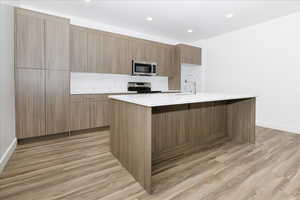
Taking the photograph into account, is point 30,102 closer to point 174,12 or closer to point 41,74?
point 41,74

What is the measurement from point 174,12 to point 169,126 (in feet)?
8.25

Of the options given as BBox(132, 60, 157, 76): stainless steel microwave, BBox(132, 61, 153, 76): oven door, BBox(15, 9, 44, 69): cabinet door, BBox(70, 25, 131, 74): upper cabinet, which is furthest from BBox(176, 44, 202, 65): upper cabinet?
BBox(15, 9, 44, 69): cabinet door

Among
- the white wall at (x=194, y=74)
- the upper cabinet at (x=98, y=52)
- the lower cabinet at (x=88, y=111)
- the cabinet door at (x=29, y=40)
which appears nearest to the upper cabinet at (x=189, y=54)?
the white wall at (x=194, y=74)

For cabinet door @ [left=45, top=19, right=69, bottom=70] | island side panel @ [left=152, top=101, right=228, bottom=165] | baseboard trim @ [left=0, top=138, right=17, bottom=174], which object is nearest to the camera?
baseboard trim @ [left=0, top=138, right=17, bottom=174]

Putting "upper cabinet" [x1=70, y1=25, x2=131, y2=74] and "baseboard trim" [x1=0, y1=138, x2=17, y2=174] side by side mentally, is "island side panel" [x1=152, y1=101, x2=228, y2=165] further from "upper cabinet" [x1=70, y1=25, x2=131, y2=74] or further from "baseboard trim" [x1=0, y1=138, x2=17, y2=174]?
"upper cabinet" [x1=70, y1=25, x2=131, y2=74]

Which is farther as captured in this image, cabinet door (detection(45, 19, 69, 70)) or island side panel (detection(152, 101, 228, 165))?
cabinet door (detection(45, 19, 69, 70))

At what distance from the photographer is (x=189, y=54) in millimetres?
A: 4910

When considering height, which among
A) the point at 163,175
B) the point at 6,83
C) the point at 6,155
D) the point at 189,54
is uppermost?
the point at 189,54

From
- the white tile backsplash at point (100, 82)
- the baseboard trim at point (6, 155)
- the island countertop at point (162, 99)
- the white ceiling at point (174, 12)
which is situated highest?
the white ceiling at point (174, 12)

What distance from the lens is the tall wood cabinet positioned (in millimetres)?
2541

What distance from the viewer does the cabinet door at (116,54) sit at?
3637 millimetres

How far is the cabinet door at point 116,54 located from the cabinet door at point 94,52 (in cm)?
12

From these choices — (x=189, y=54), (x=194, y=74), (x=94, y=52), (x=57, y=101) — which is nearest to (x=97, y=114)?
(x=57, y=101)

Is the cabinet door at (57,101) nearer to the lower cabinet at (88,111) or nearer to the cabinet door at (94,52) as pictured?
the lower cabinet at (88,111)
